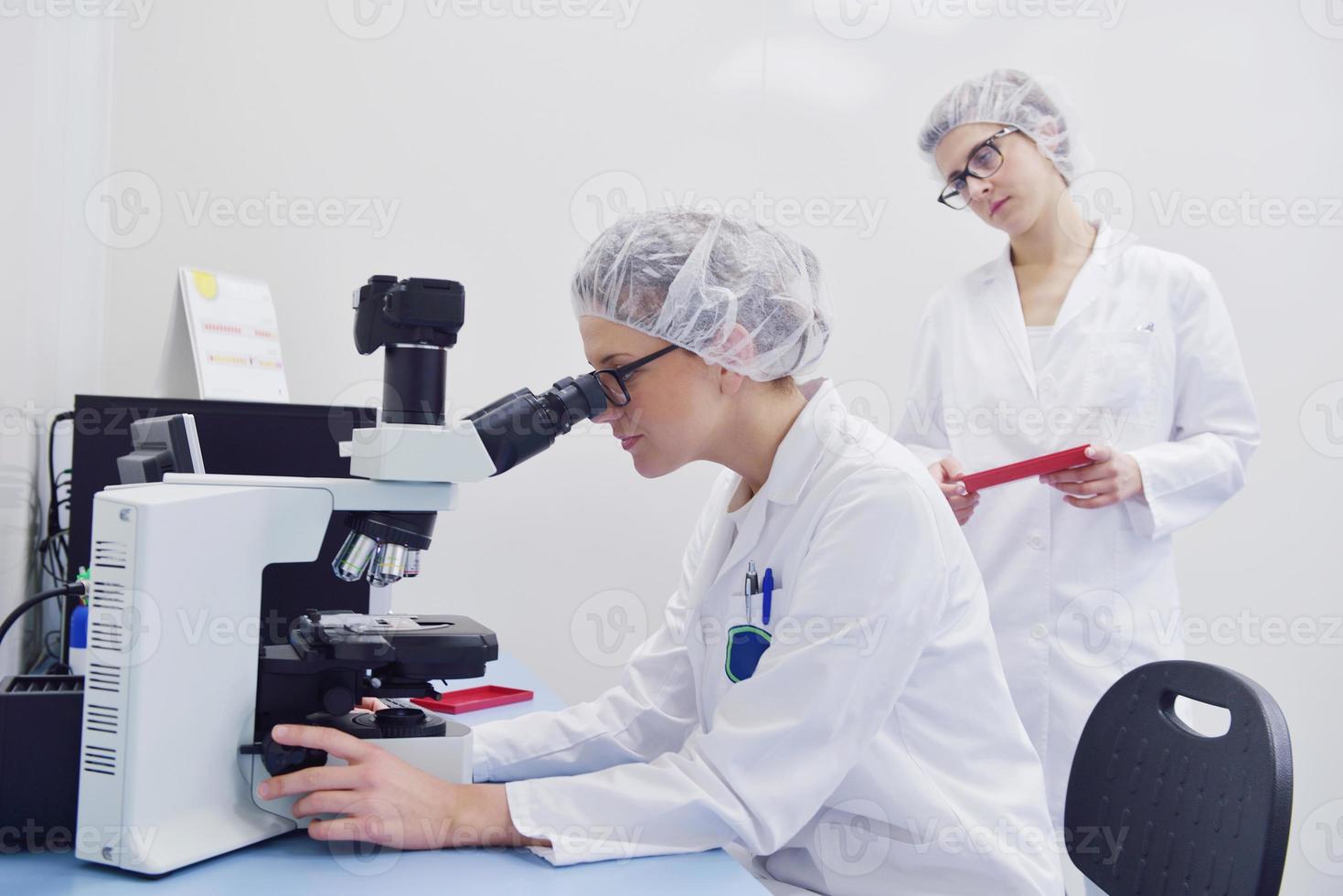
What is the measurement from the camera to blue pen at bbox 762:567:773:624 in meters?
1.21

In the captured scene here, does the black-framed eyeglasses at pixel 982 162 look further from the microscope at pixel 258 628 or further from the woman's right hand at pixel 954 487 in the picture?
the microscope at pixel 258 628

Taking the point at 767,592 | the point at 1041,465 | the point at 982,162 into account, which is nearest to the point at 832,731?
the point at 767,592

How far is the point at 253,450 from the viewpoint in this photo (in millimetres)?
1652

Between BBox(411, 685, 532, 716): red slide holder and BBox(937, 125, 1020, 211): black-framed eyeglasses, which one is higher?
BBox(937, 125, 1020, 211): black-framed eyeglasses

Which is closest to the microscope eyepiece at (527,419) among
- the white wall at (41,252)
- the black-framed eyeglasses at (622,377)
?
the black-framed eyeglasses at (622,377)

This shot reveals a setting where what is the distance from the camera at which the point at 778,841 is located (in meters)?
1.00

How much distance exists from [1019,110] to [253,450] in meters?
1.54

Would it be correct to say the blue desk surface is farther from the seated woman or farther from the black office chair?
the black office chair

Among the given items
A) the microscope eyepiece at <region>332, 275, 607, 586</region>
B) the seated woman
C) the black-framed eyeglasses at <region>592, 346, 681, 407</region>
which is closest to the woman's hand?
the seated woman

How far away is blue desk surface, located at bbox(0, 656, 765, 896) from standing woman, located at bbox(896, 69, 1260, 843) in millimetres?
1125

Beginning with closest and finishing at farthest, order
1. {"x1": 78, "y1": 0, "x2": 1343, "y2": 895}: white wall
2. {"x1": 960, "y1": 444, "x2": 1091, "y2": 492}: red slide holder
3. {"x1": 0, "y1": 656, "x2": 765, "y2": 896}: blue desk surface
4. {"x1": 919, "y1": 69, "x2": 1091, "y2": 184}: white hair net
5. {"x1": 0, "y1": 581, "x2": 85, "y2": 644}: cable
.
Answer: {"x1": 0, "y1": 656, "x2": 765, "y2": 896}: blue desk surface → {"x1": 0, "y1": 581, "x2": 85, "y2": 644}: cable → {"x1": 960, "y1": 444, "x2": 1091, "y2": 492}: red slide holder → {"x1": 919, "y1": 69, "x2": 1091, "y2": 184}: white hair net → {"x1": 78, "y1": 0, "x2": 1343, "y2": 895}: white wall

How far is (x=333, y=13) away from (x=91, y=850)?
6.34 feet

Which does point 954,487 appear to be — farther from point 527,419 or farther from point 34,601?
point 34,601

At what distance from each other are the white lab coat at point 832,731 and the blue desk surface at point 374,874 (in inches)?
Result: 1.2
